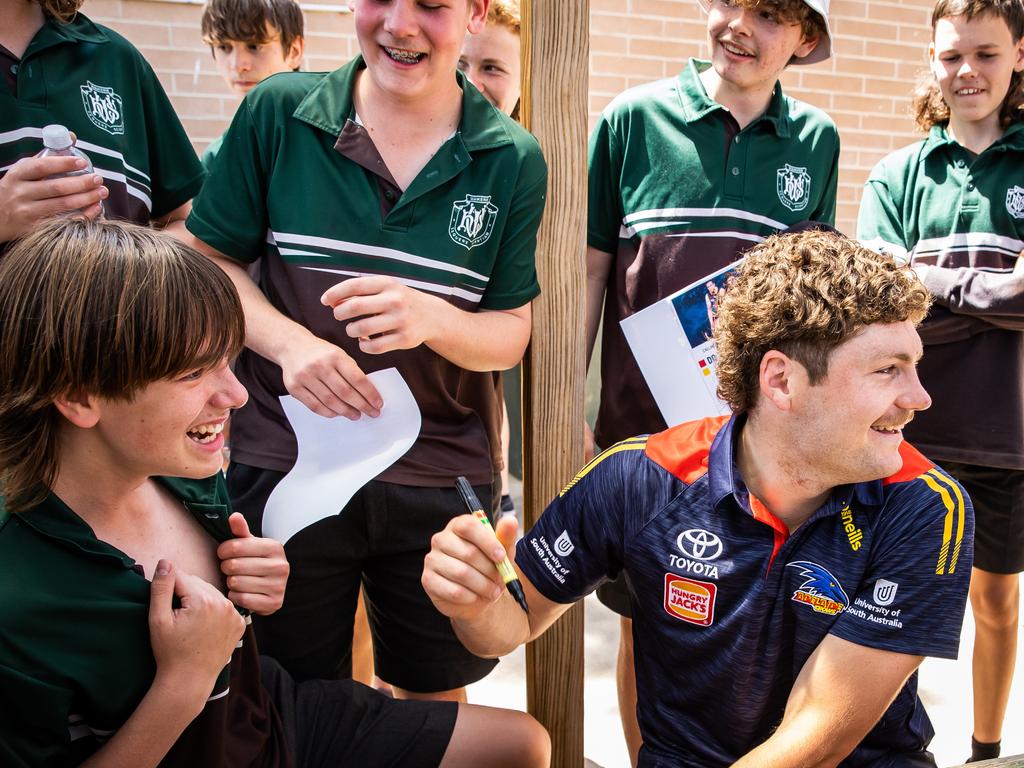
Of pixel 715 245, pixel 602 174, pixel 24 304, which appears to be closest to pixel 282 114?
pixel 24 304

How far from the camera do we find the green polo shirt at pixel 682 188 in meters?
2.26

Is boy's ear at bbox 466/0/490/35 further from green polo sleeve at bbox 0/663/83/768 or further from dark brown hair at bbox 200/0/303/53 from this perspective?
dark brown hair at bbox 200/0/303/53

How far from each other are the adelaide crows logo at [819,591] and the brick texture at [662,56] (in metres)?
2.88

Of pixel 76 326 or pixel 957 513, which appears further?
pixel 957 513

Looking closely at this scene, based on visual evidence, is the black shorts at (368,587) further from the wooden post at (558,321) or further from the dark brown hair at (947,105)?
the dark brown hair at (947,105)

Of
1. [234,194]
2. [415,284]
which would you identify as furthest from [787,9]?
[234,194]

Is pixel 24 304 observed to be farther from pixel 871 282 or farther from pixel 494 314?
pixel 871 282

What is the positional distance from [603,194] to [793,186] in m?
0.47

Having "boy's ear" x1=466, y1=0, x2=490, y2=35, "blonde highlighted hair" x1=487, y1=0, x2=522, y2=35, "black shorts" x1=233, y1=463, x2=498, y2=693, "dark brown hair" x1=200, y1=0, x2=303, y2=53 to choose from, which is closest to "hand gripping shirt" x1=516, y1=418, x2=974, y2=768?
"black shorts" x1=233, y1=463, x2=498, y2=693

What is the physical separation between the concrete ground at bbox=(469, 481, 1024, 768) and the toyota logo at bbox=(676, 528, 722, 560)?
4.62 feet

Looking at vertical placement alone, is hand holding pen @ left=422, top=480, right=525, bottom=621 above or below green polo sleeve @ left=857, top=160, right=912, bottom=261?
below

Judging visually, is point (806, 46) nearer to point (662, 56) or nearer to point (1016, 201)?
point (1016, 201)

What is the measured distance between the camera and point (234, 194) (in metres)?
1.84

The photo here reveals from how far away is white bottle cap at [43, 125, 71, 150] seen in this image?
1.77m
